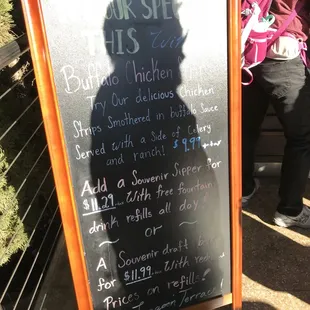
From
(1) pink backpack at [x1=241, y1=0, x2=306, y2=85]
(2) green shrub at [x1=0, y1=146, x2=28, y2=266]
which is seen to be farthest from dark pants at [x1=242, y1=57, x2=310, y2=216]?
(2) green shrub at [x1=0, y1=146, x2=28, y2=266]

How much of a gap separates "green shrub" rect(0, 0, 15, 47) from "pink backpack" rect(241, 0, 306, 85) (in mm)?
1238

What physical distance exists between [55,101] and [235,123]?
0.87 metres

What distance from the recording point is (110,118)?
192 centimetres

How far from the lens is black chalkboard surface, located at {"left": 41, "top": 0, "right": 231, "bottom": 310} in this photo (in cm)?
180

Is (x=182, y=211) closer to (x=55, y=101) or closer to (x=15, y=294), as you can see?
(x=55, y=101)

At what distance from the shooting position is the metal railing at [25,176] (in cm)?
227

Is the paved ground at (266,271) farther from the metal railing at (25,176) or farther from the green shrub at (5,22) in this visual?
the green shrub at (5,22)

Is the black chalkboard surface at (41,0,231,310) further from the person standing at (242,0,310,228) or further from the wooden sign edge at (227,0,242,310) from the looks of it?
the person standing at (242,0,310,228)

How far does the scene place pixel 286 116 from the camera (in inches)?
110

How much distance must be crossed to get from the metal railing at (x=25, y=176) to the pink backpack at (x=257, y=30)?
122cm

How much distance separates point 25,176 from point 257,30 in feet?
5.16

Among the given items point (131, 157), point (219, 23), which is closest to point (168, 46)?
point (219, 23)

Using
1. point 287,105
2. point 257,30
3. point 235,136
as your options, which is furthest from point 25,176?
point 287,105

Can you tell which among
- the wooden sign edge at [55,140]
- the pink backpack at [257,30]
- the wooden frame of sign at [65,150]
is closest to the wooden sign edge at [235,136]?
the wooden frame of sign at [65,150]
